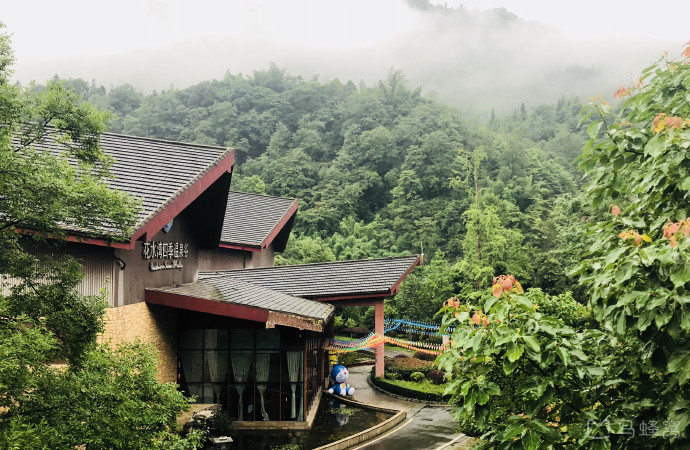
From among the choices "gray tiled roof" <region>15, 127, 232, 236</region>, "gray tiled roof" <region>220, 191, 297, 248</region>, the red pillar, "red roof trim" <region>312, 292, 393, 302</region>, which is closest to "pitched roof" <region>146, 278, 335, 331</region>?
"gray tiled roof" <region>15, 127, 232, 236</region>

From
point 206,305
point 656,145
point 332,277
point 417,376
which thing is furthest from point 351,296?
point 656,145

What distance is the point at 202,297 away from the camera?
15.3 m

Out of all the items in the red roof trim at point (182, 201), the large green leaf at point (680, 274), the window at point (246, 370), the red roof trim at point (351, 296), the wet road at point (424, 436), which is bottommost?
the wet road at point (424, 436)

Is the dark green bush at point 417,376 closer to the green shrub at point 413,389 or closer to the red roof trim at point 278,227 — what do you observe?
the green shrub at point 413,389

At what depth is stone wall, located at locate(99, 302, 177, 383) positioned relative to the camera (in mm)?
13195

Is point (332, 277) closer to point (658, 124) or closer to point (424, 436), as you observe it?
point (424, 436)

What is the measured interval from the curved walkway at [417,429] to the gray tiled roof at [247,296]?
3.52 meters

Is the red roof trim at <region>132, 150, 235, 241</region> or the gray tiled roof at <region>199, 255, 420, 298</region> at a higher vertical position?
the red roof trim at <region>132, 150, 235, 241</region>

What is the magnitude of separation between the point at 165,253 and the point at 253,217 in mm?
11162

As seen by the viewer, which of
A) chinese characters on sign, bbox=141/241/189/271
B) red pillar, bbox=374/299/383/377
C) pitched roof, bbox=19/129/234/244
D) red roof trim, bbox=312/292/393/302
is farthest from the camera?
red pillar, bbox=374/299/383/377

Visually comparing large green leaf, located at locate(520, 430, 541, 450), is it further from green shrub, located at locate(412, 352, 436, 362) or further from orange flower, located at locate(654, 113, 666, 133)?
green shrub, located at locate(412, 352, 436, 362)

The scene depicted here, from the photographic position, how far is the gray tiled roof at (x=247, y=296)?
15570mm

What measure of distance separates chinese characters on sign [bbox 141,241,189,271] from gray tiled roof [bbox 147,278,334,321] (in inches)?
23.5

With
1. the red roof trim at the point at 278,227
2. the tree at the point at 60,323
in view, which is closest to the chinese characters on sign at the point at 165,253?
the tree at the point at 60,323
